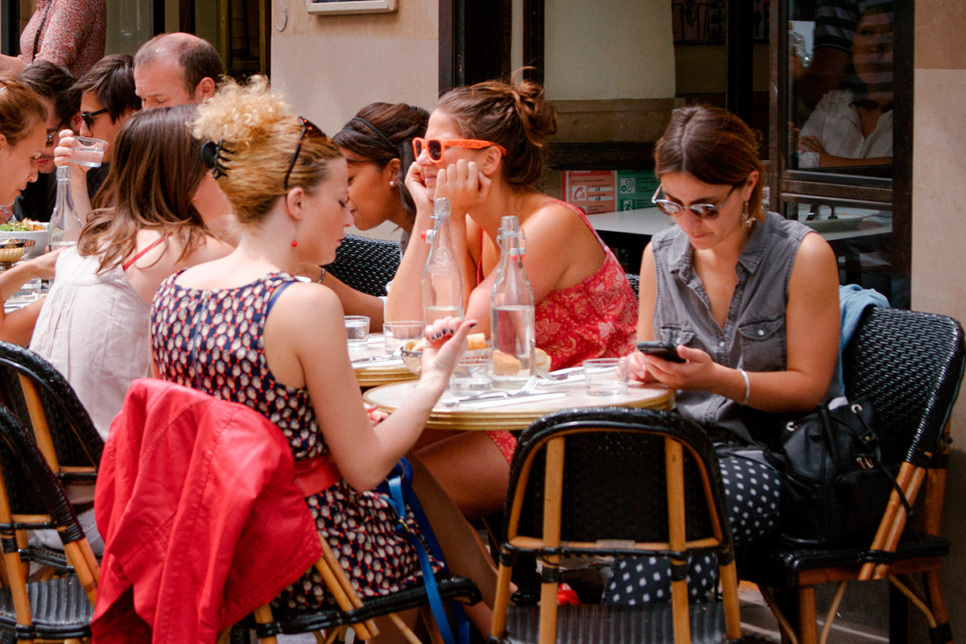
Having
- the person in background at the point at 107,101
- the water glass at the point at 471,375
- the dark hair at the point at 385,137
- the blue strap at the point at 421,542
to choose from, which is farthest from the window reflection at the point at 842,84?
the person in background at the point at 107,101

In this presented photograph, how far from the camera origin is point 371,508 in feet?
7.75

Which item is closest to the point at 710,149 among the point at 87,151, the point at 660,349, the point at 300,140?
the point at 660,349

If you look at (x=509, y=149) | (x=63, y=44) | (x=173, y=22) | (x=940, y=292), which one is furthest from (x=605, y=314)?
(x=173, y=22)

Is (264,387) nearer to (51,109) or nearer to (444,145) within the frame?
(444,145)

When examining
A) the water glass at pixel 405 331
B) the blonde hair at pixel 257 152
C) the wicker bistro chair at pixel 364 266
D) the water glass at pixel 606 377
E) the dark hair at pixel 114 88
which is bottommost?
the water glass at pixel 606 377

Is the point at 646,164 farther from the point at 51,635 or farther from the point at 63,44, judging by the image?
the point at 51,635

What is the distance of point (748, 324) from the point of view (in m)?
2.85

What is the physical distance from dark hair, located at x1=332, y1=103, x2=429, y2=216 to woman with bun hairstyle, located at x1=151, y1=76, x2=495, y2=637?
1444 mm

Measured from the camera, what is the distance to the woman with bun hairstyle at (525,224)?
3189 mm

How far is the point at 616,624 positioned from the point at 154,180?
169 centimetres

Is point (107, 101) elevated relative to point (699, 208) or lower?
elevated

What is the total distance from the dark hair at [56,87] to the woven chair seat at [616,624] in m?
4.06

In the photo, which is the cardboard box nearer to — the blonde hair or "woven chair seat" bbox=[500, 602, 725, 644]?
the blonde hair

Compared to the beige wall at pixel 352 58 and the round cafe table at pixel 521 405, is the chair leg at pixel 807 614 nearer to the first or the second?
the round cafe table at pixel 521 405
